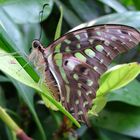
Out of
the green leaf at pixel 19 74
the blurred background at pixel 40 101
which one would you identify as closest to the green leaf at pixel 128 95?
the blurred background at pixel 40 101

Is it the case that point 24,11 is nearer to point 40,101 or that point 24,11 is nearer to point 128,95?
point 40,101

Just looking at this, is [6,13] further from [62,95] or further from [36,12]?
[62,95]

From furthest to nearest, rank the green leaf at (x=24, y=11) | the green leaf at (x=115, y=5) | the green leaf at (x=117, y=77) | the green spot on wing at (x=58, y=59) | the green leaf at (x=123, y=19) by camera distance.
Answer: the green leaf at (x=115, y=5) → the green leaf at (x=123, y=19) → the green leaf at (x=24, y=11) → the green spot on wing at (x=58, y=59) → the green leaf at (x=117, y=77)

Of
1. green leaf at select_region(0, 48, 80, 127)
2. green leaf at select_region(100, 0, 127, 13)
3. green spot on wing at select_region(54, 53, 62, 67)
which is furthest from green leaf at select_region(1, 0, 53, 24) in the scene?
green leaf at select_region(0, 48, 80, 127)

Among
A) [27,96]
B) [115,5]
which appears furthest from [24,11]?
[115,5]

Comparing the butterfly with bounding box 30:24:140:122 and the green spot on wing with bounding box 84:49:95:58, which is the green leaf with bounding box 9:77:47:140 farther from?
the green spot on wing with bounding box 84:49:95:58

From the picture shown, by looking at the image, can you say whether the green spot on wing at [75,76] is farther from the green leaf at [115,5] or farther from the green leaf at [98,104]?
the green leaf at [115,5]
